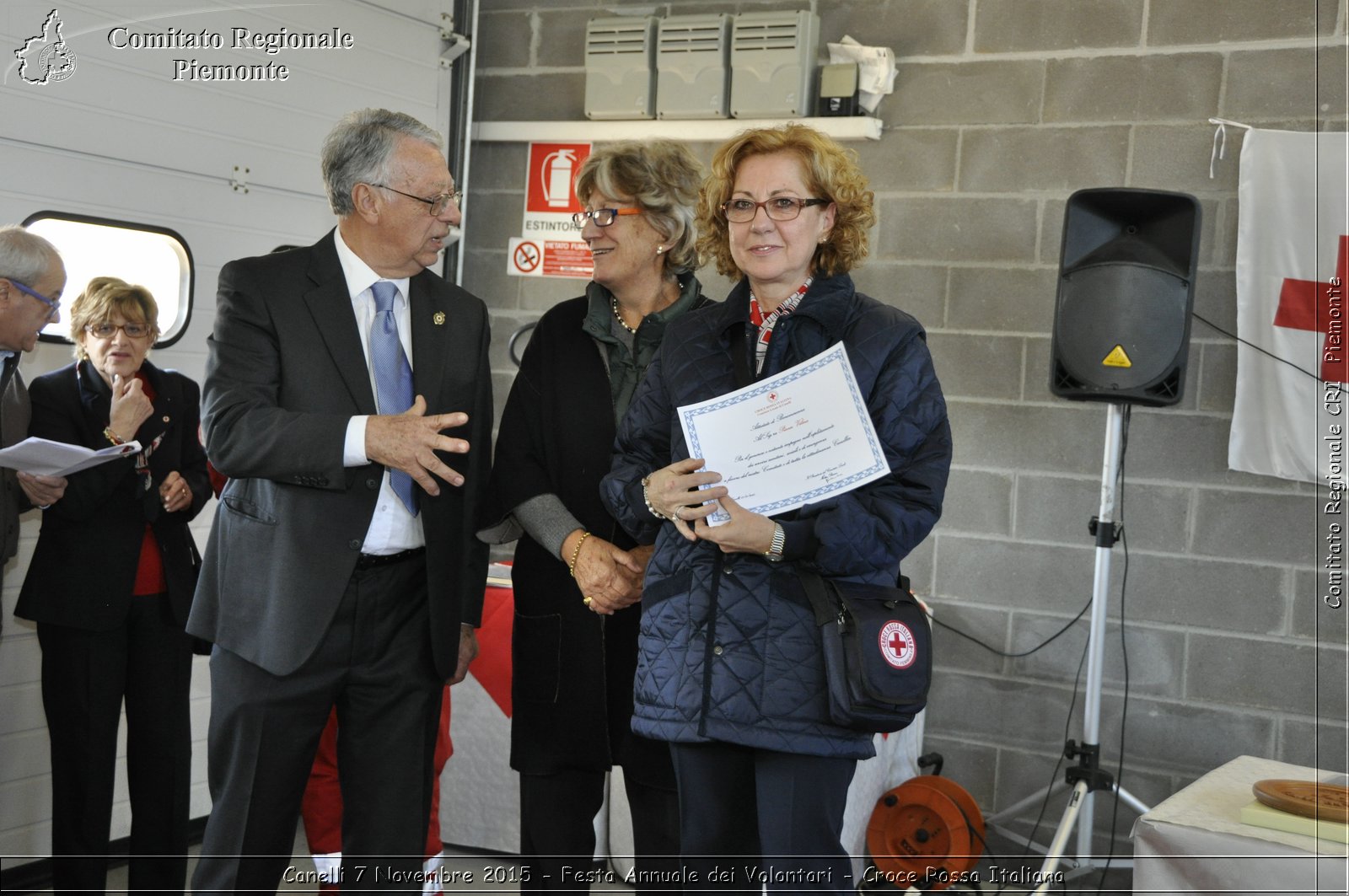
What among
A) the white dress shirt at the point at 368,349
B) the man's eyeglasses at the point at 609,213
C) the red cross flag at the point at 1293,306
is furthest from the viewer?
the red cross flag at the point at 1293,306

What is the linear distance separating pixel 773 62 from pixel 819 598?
2711 mm

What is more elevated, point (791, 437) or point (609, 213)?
point (609, 213)

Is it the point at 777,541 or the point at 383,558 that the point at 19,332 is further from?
the point at 777,541

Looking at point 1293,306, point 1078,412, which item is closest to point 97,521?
point 1078,412

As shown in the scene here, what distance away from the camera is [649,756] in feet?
7.63

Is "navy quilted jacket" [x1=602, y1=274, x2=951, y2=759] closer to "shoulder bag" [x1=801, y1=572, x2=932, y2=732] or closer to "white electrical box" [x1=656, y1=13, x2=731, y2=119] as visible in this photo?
"shoulder bag" [x1=801, y1=572, x2=932, y2=732]

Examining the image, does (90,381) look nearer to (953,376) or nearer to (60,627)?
(60,627)

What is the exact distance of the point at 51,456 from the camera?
2611 mm

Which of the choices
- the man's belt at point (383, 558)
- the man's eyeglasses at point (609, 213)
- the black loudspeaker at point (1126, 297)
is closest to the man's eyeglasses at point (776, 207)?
the man's eyeglasses at point (609, 213)

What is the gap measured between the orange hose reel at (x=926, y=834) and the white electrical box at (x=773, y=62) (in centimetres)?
224

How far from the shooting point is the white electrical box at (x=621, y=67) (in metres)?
4.32

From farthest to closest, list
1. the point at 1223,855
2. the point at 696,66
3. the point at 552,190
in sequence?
1. the point at 552,190
2. the point at 696,66
3. the point at 1223,855

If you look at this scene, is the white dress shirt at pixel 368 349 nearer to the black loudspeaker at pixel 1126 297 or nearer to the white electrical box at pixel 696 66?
the black loudspeaker at pixel 1126 297

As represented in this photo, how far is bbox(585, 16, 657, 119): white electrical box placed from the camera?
14.2 ft
